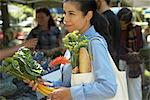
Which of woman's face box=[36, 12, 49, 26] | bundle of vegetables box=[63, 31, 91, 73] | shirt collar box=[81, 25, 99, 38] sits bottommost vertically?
woman's face box=[36, 12, 49, 26]

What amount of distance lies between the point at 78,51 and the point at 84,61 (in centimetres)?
6

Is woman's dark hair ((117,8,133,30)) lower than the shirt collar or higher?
lower

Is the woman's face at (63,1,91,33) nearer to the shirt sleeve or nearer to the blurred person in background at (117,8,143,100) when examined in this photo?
the shirt sleeve

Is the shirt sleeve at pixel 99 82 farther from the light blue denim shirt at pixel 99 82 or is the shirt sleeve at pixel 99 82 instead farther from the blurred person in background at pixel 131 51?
the blurred person in background at pixel 131 51

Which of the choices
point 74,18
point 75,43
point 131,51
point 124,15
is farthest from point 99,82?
point 124,15

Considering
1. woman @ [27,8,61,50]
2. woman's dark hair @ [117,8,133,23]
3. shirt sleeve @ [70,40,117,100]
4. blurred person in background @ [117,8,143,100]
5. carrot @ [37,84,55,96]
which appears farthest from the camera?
woman @ [27,8,61,50]

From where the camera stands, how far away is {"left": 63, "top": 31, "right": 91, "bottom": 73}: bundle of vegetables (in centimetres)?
200

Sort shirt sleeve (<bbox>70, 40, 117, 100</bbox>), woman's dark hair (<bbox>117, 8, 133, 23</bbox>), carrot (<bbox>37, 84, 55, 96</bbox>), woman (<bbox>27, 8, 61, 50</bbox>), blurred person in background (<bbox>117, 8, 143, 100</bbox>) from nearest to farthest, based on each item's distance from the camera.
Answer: shirt sleeve (<bbox>70, 40, 117, 100</bbox>), carrot (<bbox>37, 84, 55, 96</bbox>), blurred person in background (<bbox>117, 8, 143, 100</bbox>), woman's dark hair (<bbox>117, 8, 133, 23</bbox>), woman (<bbox>27, 8, 61, 50</bbox>)

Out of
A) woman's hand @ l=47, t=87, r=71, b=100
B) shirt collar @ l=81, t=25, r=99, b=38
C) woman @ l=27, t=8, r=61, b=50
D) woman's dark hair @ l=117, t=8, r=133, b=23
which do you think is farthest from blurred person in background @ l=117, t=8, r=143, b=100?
woman's hand @ l=47, t=87, r=71, b=100

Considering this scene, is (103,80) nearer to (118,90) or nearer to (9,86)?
(118,90)

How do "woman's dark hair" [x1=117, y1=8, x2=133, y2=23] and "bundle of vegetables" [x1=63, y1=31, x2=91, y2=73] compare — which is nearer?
"bundle of vegetables" [x1=63, y1=31, x2=91, y2=73]

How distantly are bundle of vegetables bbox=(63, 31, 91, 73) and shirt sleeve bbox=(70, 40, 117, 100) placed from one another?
5 cm

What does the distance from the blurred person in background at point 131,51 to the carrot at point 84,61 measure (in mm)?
2817

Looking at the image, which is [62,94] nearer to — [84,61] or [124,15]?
[84,61]
